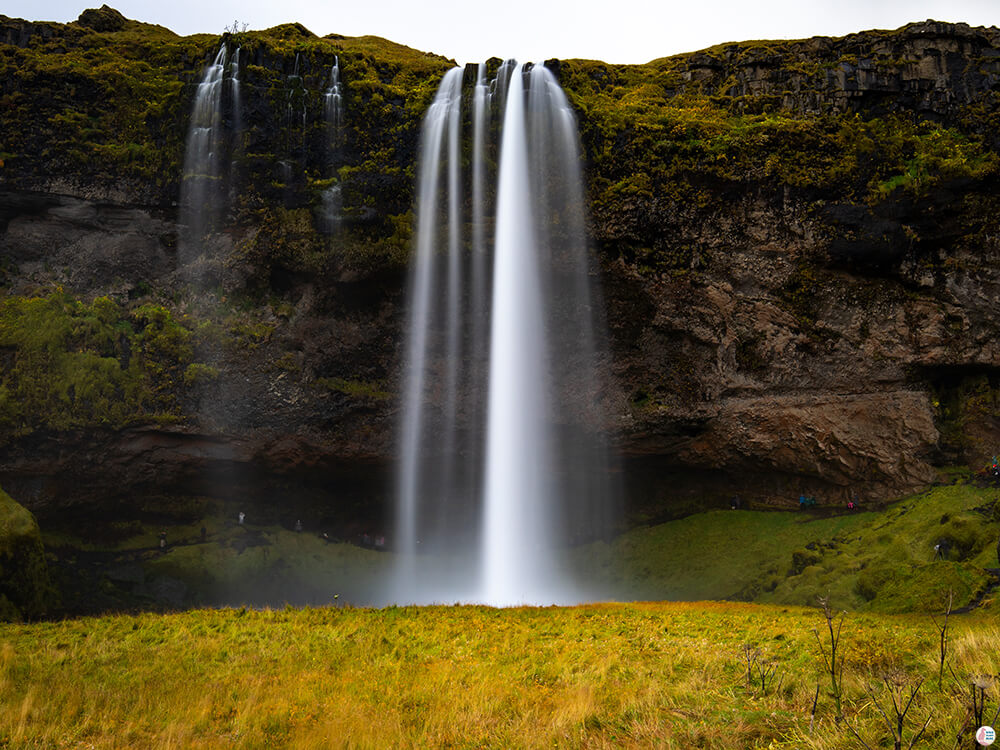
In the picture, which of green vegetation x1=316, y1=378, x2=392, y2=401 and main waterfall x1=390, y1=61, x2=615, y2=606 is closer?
main waterfall x1=390, y1=61, x2=615, y2=606

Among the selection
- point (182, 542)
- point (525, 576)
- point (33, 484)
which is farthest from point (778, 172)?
point (33, 484)

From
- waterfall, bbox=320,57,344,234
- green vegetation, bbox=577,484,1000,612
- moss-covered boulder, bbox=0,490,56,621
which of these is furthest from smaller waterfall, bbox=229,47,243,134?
green vegetation, bbox=577,484,1000,612

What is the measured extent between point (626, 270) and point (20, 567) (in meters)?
26.4

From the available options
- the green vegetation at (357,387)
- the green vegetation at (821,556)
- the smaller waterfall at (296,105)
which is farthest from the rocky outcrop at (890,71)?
the green vegetation at (357,387)

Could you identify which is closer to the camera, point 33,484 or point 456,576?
point 33,484

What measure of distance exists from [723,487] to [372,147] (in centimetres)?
2466

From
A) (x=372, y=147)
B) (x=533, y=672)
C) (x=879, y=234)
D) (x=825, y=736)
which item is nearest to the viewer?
(x=825, y=736)

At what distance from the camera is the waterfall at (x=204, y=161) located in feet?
92.9

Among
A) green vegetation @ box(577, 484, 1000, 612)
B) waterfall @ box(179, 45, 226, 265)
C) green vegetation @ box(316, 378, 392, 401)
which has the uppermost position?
waterfall @ box(179, 45, 226, 265)

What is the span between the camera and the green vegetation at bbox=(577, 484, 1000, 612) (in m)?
17.7

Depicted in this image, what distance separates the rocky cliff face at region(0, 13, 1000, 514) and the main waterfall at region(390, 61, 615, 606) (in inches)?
48.3

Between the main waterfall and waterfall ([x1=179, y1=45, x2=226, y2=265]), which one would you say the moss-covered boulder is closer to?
the main waterfall

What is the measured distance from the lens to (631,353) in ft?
96.3

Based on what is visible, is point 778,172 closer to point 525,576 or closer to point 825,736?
point 525,576
